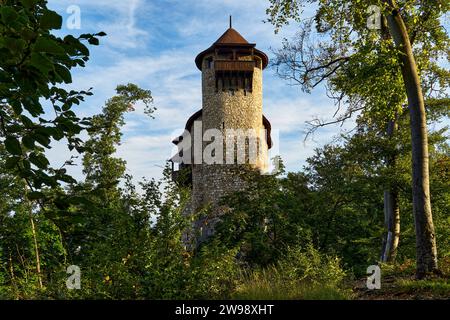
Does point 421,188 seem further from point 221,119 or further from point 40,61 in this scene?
point 221,119

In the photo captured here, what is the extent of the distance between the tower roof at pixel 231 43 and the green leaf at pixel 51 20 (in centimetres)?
3188

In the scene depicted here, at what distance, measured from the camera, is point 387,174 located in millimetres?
16047

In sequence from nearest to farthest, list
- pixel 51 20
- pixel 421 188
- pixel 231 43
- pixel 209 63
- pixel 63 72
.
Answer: pixel 51 20 < pixel 63 72 < pixel 421 188 < pixel 231 43 < pixel 209 63

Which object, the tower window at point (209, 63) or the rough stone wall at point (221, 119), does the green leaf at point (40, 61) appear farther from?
the tower window at point (209, 63)

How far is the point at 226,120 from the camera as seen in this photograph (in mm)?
32469

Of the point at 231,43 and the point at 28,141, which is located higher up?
the point at 231,43

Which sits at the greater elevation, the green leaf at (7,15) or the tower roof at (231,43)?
the tower roof at (231,43)

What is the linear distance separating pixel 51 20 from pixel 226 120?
30.8 metres

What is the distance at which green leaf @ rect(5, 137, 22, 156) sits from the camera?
2303 millimetres

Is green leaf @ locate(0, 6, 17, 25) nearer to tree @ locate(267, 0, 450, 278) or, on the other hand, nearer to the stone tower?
tree @ locate(267, 0, 450, 278)

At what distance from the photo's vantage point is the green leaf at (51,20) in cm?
169

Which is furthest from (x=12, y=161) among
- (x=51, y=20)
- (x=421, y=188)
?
(x=421, y=188)

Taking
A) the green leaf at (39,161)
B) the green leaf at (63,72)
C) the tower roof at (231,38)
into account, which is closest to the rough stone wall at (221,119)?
the tower roof at (231,38)
